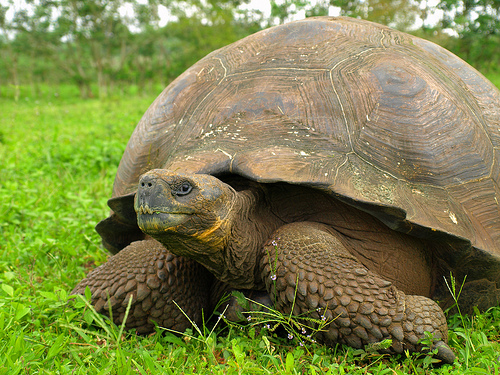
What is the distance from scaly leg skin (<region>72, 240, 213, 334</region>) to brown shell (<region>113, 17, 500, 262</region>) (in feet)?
1.58

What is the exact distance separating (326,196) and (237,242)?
0.49m

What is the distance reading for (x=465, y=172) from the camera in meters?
2.18

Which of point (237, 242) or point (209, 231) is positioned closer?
point (209, 231)

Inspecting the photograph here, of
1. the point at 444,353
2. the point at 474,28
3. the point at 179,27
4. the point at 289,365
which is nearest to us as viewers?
the point at 289,365

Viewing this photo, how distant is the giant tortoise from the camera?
1.82m

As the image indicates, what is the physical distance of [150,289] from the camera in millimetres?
2123

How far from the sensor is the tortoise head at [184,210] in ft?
5.51

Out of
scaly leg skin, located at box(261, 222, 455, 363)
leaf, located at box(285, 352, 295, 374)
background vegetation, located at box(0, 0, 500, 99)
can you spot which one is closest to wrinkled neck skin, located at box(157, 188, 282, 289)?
scaly leg skin, located at box(261, 222, 455, 363)

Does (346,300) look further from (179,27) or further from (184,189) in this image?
(179,27)

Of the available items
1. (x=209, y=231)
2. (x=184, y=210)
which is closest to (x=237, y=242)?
(x=209, y=231)

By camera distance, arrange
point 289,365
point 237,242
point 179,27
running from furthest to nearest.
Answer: point 179,27 → point 237,242 → point 289,365

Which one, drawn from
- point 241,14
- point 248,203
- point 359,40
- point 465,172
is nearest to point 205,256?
point 248,203

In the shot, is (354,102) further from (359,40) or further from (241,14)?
(241,14)

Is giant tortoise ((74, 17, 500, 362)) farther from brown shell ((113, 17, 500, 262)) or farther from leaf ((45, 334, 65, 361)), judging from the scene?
leaf ((45, 334, 65, 361))
